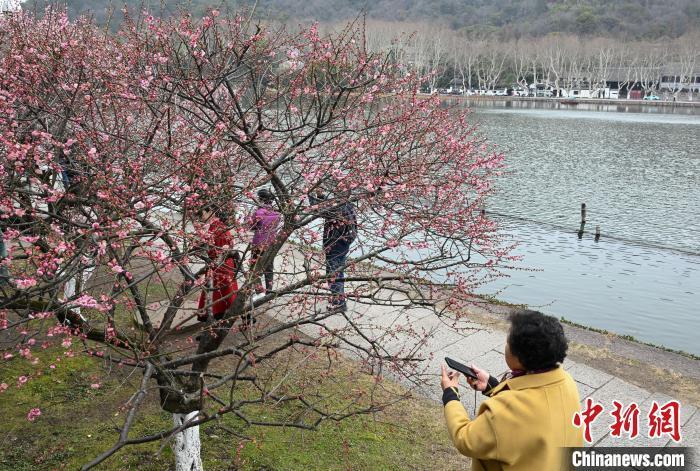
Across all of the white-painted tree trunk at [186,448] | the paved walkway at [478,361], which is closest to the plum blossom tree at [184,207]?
the white-painted tree trunk at [186,448]

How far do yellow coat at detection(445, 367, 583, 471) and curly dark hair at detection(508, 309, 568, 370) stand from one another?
55 mm

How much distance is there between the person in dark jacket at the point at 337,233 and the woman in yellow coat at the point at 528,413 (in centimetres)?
148

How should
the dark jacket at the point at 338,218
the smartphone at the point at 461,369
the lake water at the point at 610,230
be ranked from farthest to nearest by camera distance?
the lake water at the point at 610,230 → the dark jacket at the point at 338,218 → the smartphone at the point at 461,369

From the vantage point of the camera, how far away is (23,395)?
582cm

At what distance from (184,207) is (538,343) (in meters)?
2.58

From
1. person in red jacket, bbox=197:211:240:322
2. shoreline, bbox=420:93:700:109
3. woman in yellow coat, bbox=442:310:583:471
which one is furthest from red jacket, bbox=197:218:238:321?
shoreline, bbox=420:93:700:109

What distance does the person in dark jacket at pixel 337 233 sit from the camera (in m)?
4.13

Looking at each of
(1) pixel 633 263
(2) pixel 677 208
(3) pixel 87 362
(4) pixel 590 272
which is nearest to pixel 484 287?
(4) pixel 590 272

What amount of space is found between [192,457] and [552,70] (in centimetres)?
9029

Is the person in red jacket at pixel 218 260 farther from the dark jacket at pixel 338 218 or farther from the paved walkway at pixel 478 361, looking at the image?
the dark jacket at pixel 338 218

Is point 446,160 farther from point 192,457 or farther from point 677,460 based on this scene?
point 192,457

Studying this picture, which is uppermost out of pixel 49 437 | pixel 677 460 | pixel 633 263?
pixel 49 437

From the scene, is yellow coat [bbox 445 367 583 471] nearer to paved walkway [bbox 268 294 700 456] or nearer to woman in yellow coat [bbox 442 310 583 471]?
woman in yellow coat [bbox 442 310 583 471]

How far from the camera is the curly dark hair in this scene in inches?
98.8
